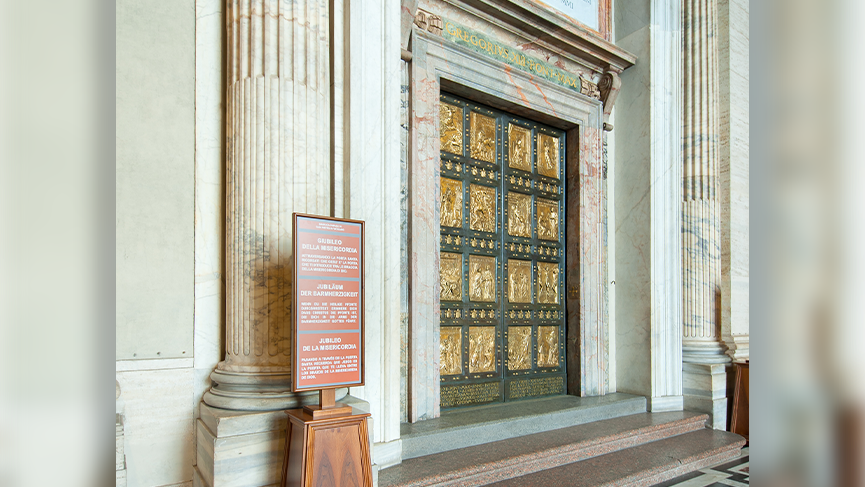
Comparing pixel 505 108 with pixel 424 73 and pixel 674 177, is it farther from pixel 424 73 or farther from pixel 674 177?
pixel 674 177

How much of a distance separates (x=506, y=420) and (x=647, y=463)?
3.96 feet

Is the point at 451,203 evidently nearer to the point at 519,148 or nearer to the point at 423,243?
the point at 423,243

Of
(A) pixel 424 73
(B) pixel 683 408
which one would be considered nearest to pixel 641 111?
(A) pixel 424 73

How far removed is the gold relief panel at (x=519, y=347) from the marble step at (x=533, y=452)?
881 millimetres

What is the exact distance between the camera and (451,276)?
515 cm

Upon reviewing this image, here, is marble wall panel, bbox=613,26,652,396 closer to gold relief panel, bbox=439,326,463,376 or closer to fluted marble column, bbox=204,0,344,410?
gold relief panel, bbox=439,326,463,376

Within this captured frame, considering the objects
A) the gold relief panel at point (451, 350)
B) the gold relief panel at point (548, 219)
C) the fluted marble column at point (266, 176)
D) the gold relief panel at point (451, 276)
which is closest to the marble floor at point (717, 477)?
the gold relief panel at point (451, 350)

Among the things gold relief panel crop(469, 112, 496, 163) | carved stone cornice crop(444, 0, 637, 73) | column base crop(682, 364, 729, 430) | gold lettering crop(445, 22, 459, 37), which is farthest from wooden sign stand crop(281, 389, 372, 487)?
column base crop(682, 364, 729, 430)

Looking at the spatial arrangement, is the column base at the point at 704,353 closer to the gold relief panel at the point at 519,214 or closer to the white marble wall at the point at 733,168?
the white marble wall at the point at 733,168

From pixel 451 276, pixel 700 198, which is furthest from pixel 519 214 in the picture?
pixel 700 198

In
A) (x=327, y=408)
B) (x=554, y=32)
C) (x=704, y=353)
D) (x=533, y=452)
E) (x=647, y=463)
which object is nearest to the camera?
(x=327, y=408)
